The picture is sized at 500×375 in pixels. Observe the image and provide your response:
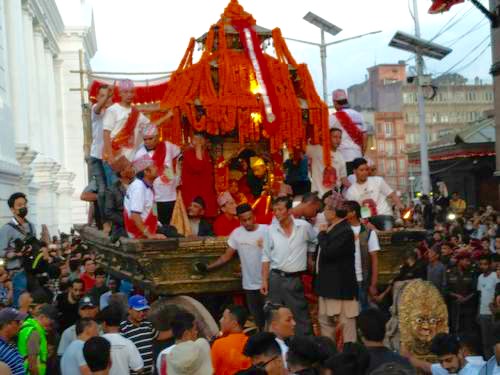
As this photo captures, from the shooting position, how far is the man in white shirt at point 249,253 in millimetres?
10352

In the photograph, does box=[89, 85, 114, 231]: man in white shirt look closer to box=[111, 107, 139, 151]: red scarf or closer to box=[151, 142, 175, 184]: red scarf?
box=[111, 107, 139, 151]: red scarf

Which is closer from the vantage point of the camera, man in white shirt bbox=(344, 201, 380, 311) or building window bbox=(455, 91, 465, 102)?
man in white shirt bbox=(344, 201, 380, 311)

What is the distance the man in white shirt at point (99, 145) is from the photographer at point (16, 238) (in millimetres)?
1407

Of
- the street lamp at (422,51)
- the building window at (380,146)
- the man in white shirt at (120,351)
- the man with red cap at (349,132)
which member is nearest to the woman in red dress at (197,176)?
the man with red cap at (349,132)

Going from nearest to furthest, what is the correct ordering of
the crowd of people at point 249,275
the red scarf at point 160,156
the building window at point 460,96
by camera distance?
the crowd of people at point 249,275, the red scarf at point 160,156, the building window at point 460,96

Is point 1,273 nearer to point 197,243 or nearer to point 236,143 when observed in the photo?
point 197,243

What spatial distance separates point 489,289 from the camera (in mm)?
13000

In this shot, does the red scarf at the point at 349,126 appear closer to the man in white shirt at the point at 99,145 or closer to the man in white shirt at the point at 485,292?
the man in white shirt at the point at 485,292

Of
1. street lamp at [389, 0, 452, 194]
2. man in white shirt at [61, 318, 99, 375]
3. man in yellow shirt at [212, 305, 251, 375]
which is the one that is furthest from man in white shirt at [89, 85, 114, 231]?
street lamp at [389, 0, 452, 194]

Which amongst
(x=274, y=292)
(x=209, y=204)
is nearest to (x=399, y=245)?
(x=274, y=292)

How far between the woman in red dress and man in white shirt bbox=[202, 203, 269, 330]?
76.4 inches

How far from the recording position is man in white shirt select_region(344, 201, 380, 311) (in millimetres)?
10211

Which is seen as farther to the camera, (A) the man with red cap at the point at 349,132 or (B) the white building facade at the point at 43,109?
(B) the white building facade at the point at 43,109

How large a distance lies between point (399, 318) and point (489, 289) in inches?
181
